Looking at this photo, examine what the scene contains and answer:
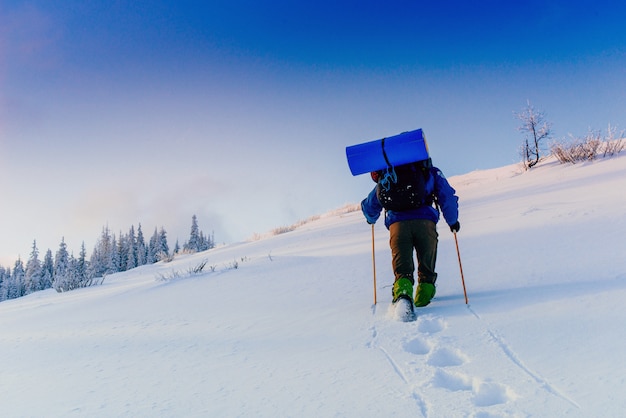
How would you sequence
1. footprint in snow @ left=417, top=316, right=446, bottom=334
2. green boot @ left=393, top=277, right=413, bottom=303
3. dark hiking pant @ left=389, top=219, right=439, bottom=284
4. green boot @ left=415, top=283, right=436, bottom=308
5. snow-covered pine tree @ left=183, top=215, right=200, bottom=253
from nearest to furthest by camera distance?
footprint in snow @ left=417, top=316, right=446, bottom=334, green boot @ left=393, top=277, right=413, bottom=303, green boot @ left=415, top=283, right=436, bottom=308, dark hiking pant @ left=389, top=219, right=439, bottom=284, snow-covered pine tree @ left=183, top=215, right=200, bottom=253

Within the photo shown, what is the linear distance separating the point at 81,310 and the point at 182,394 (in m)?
3.33

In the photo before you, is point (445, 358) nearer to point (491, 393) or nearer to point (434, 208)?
point (491, 393)

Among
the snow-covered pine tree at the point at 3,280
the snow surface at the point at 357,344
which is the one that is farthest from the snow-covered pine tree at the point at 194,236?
the snow surface at the point at 357,344

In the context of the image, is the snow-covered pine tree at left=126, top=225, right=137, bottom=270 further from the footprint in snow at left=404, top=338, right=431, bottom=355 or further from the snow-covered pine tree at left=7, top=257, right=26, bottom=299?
the footprint in snow at left=404, top=338, right=431, bottom=355

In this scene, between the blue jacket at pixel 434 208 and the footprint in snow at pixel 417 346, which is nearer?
the footprint in snow at pixel 417 346

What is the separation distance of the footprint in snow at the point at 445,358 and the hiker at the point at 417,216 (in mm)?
1017

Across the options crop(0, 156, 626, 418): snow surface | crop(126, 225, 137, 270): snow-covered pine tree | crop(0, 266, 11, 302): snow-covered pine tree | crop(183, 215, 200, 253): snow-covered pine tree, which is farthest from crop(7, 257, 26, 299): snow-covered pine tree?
crop(0, 156, 626, 418): snow surface

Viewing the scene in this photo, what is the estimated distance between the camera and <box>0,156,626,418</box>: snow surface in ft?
5.60

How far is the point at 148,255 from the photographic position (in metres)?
61.4

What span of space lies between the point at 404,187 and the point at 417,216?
0.96ft

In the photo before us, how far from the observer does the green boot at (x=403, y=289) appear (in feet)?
9.90

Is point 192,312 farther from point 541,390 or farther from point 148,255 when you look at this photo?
point 148,255

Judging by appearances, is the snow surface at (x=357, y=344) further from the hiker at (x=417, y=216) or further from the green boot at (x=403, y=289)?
the hiker at (x=417, y=216)

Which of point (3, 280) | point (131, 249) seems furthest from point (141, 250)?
point (3, 280)
